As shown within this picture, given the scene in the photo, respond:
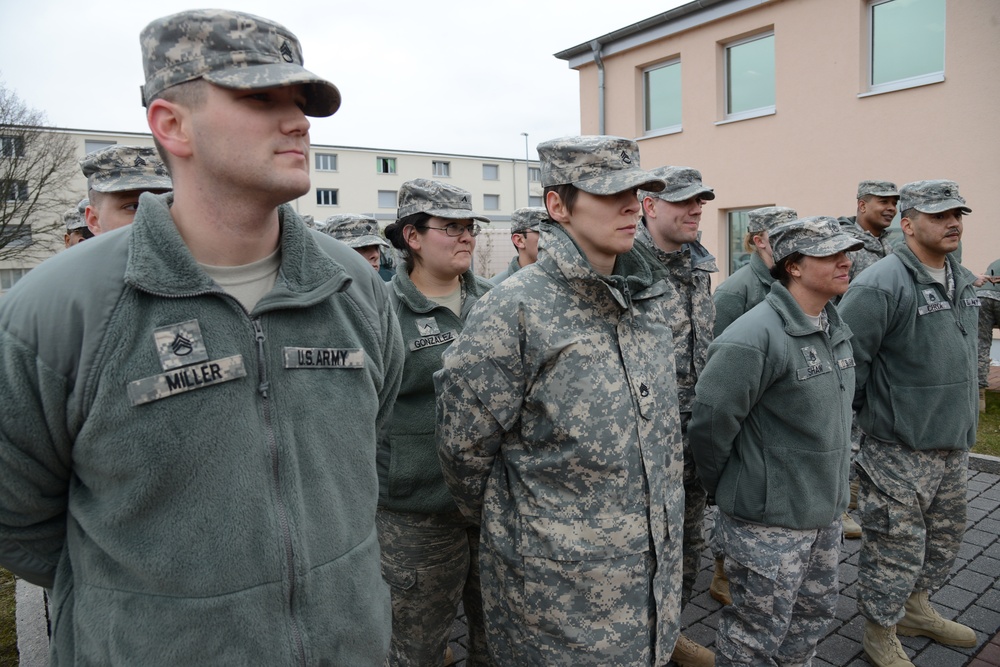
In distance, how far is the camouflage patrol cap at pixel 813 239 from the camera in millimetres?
3094

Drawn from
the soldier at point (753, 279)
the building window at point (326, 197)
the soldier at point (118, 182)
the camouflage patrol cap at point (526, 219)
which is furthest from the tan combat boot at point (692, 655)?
the building window at point (326, 197)

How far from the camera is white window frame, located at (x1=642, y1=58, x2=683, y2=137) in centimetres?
1473

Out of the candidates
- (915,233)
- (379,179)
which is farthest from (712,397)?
(379,179)

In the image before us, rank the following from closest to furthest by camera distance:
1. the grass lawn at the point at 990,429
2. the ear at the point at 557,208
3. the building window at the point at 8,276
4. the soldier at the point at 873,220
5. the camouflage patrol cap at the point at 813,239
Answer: the ear at the point at 557,208, the camouflage patrol cap at the point at 813,239, the soldier at the point at 873,220, the grass lawn at the point at 990,429, the building window at the point at 8,276

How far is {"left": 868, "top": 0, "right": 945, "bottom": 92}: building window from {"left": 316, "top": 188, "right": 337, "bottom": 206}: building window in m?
43.0

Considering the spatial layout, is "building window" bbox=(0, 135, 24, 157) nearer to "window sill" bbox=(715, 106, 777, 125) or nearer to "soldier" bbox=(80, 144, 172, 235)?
"window sill" bbox=(715, 106, 777, 125)

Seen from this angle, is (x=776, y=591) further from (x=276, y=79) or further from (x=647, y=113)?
(x=647, y=113)

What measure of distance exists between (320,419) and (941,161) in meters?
11.8

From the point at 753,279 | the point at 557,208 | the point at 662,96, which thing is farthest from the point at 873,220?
the point at 662,96

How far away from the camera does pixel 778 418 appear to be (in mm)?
3066

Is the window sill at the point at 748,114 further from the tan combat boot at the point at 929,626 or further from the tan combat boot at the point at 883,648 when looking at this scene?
the tan combat boot at the point at 883,648

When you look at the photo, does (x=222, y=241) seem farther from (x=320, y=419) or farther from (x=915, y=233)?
(x=915, y=233)

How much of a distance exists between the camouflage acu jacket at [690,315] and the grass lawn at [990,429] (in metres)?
4.62

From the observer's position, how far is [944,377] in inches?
146
